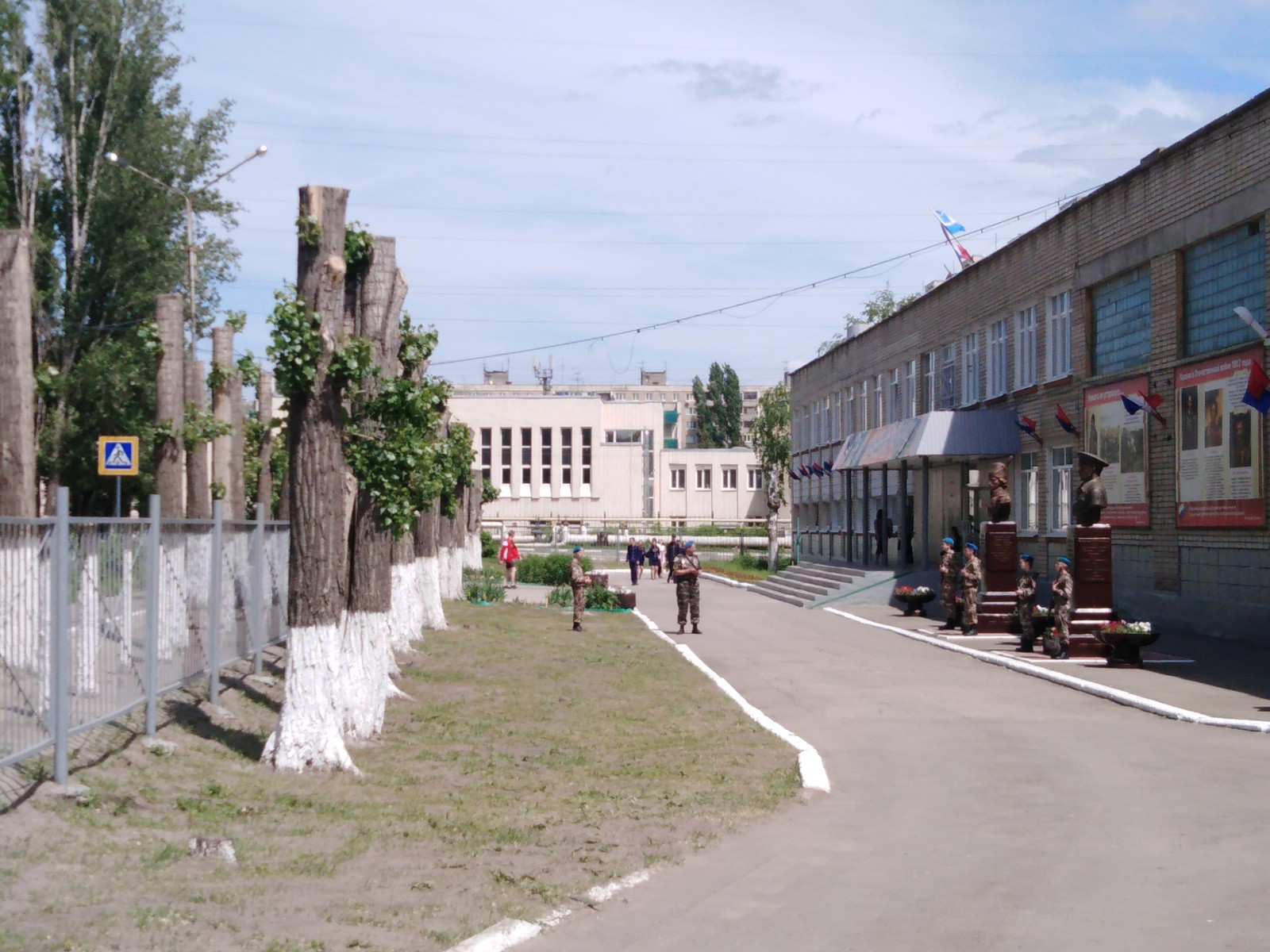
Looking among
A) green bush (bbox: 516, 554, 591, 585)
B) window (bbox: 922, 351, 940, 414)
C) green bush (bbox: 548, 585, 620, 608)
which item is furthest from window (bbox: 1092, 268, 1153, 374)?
green bush (bbox: 516, 554, 591, 585)

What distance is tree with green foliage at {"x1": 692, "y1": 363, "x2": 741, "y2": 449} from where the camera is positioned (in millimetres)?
127062

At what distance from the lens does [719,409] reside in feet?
417

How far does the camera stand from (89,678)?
31.6ft

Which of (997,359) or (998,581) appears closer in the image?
(998,581)

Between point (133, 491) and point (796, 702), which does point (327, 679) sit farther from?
point (133, 491)

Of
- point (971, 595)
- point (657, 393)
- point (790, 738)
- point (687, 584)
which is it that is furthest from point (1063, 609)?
point (657, 393)

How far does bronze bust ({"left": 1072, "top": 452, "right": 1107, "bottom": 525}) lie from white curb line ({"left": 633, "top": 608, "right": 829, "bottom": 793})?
20.2 ft

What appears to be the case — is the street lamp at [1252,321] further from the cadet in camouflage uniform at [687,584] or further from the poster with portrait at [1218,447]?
the cadet in camouflage uniform at [687,584]

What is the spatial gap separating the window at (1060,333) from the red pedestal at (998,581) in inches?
205

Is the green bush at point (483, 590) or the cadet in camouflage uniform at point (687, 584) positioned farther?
the green bush at point (483, 590)

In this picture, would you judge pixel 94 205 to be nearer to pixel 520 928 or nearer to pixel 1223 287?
pixel 1223 287

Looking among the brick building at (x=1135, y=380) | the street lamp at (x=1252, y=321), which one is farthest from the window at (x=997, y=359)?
the street lamp at (x=1252, y=321)

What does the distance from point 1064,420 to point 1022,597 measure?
738 cm

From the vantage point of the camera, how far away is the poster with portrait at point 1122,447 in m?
25.8
